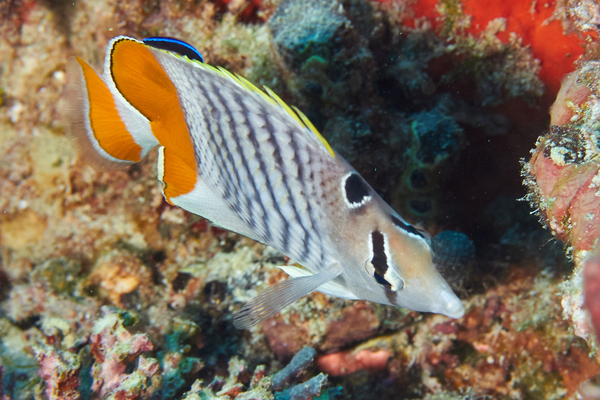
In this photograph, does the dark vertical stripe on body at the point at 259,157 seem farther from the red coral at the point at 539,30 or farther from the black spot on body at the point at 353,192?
the red coral at the point at 539,30

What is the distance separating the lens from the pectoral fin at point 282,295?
56.3 inches

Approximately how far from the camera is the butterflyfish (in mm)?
1378

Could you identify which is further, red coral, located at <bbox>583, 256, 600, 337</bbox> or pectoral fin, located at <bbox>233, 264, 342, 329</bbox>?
pectoral fin, located at <bbox>233, 264, 342, 329</bbox>

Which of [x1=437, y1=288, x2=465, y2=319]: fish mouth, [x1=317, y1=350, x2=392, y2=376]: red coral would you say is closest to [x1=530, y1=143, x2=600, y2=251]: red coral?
[x1=437, y1=288, x2=465, y2=319]: fish mouth

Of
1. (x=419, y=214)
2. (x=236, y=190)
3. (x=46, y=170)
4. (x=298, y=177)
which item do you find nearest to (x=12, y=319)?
(x=46, y=170)

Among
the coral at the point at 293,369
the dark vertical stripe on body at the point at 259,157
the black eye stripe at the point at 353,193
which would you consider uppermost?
the dark vertical stripe on body at the point at 259,157

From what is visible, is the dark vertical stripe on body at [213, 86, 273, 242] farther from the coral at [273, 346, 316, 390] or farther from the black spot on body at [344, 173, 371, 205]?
the coral at [273, 346, 316, 390]

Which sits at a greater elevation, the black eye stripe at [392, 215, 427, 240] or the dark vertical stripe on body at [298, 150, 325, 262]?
the dark vertical stripe on body at [298, 150, 325, 262]

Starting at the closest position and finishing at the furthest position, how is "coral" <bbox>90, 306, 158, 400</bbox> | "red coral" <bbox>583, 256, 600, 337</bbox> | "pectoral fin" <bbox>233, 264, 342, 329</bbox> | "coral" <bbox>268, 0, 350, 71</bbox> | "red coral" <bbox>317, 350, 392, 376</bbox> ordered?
"red coral" <bbox>583, 256, 600, 337</bbox> → "pectoral fin" <bbox>233, 264, 342, 329</bbox> → "coral" <bbox>90, 306, 158, 400</bbox> → "coral" <bbox>268, 0, 350, 71</bbox> → "red coral" <bbox>317, 350, 392, 376</bbox>

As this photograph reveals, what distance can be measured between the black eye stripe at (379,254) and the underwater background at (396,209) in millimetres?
1065

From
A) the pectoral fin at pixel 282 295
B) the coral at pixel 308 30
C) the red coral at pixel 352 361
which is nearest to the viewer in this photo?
the pectoral fin at pixel 282 295

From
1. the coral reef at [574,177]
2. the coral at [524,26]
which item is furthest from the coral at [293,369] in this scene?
the coral at [524,26]

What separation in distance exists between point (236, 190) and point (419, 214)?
1.72m

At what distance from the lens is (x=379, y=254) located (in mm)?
1383
